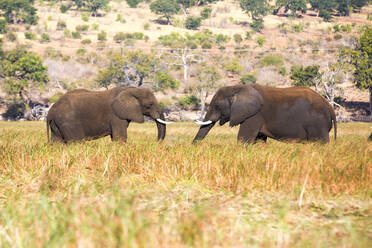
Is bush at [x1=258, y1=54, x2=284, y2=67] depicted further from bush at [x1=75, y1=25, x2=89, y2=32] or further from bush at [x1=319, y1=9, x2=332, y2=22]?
bush at [x1=319, y1=9, x2=332, y2=22]

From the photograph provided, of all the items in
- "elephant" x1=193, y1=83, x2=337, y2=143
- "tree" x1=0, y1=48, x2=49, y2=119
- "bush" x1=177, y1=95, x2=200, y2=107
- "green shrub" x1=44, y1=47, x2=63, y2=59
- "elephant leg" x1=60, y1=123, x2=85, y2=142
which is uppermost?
"elephant" x1=193, y1=83, x2=337, y2=143

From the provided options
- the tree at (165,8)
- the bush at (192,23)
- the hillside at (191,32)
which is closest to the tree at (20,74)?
the hillside at (191,32)

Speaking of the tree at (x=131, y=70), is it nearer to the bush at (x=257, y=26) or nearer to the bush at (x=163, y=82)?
the bush at (x=163, y=82)

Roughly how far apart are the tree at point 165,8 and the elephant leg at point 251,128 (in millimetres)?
91706

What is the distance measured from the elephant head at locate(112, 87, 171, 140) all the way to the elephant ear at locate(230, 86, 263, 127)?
73.3 inches

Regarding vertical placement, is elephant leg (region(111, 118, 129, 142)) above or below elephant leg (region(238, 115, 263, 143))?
below

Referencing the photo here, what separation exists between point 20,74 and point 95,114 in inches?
1473

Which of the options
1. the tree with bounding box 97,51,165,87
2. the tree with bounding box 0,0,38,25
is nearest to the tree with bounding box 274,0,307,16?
A: the tree with bounding box 0,0,38,25

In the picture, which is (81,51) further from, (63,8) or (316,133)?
(316,133)

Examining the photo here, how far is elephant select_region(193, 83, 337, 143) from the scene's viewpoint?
36.6 ft

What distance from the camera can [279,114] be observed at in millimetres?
11180

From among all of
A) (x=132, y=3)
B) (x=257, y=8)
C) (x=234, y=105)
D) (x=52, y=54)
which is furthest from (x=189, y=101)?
(x=132, y=3)

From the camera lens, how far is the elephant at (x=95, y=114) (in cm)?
1203

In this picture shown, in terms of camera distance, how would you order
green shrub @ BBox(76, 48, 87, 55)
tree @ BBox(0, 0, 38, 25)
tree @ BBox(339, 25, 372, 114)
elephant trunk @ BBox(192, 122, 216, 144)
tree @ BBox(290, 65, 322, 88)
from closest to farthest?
elephant trunk @ BBox(192, 122, 216, 144), tree @ BBox(339, 25, 372, 114), tree @ BBox(290, 65, 322, 88), green shrub @ BBox(76, 48, 87, 55), tree @ BBox(0, 0, 38, 25)
